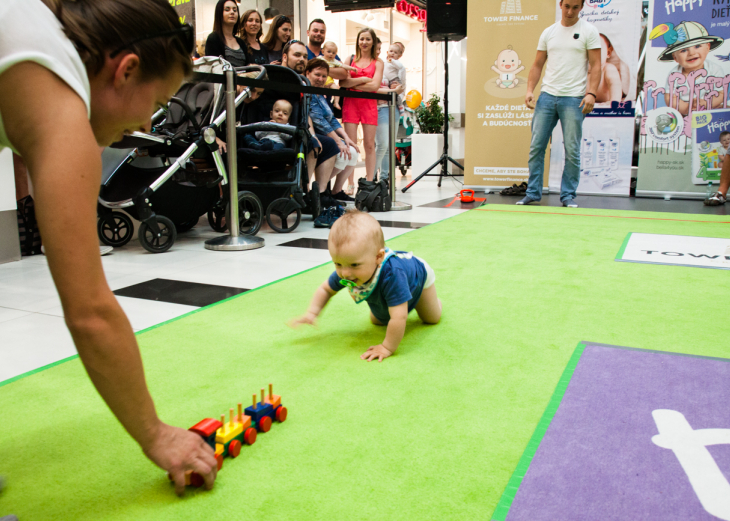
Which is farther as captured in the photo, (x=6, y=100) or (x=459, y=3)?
(x=459, y=3)

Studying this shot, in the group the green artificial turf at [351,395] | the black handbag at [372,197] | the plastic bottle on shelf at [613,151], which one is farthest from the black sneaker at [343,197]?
the plastic bottle on shelf at [613,151]

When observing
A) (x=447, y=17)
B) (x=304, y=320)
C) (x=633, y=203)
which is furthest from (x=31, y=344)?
(x=447, y=17)

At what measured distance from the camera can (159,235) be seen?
322 centimetres

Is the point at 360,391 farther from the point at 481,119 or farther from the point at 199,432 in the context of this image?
the point at 481,119

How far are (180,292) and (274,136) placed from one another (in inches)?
71.1

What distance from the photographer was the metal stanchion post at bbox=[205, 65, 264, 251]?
3.21 meters

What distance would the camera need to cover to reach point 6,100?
0.67 metres

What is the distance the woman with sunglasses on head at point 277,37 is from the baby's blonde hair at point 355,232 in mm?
3446

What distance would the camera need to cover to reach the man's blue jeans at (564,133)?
4980 mm

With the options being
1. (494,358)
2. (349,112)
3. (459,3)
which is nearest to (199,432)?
(494,358)

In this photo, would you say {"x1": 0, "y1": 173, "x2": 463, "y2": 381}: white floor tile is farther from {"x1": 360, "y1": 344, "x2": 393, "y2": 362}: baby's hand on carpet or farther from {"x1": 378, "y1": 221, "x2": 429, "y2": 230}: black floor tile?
{"x1": 360, "y1": 344, "x2": 393, "y2": 362}: baby's hand on carpet

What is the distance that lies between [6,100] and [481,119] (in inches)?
244

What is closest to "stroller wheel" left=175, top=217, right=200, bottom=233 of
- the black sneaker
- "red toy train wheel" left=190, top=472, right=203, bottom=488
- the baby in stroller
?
the baby in stroller

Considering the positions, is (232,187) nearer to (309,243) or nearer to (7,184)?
(309,243)
